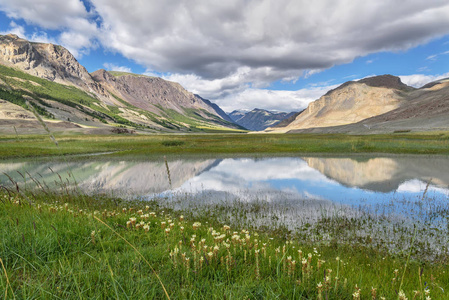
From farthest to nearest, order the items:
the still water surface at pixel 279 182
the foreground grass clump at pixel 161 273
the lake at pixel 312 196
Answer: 1. the still water surface at pixel 279 182
2. the lake at pixel 312 196
3. the foreground grass clump at pixel 161 273

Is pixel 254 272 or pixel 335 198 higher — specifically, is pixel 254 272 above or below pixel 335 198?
above

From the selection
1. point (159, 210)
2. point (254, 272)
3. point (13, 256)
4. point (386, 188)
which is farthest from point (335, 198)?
point (13, 256)

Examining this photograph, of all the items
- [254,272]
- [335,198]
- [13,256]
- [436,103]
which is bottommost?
[335,198]

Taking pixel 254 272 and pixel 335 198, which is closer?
pixel 254 272

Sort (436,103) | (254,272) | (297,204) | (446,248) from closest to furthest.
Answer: (254,272)
(446,248)
(297,204)
(436,103)

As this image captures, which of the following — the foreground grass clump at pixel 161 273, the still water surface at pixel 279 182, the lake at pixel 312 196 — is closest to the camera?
the foreground grass clump at pixel 161 273

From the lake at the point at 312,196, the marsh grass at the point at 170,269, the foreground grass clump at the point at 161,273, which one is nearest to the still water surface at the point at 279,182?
the lake at the point at 312,196

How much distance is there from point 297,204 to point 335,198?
3.75 meters

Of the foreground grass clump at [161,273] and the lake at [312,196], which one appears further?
the lake at [312,196]

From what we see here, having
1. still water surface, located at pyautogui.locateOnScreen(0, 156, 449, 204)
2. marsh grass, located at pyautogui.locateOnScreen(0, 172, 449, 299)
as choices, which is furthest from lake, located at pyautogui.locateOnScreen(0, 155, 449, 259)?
marsh grass, located at pyautogui.locateOnScreen(0, 172, 449, 299)

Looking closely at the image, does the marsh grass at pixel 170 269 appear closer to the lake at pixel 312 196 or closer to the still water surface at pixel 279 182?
the lake at pixel 312 196

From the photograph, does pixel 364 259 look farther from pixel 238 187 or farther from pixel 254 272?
pixel 238 187

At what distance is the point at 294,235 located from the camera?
10.2 m

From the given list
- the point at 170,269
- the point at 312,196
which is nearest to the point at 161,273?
the point at 170,269
